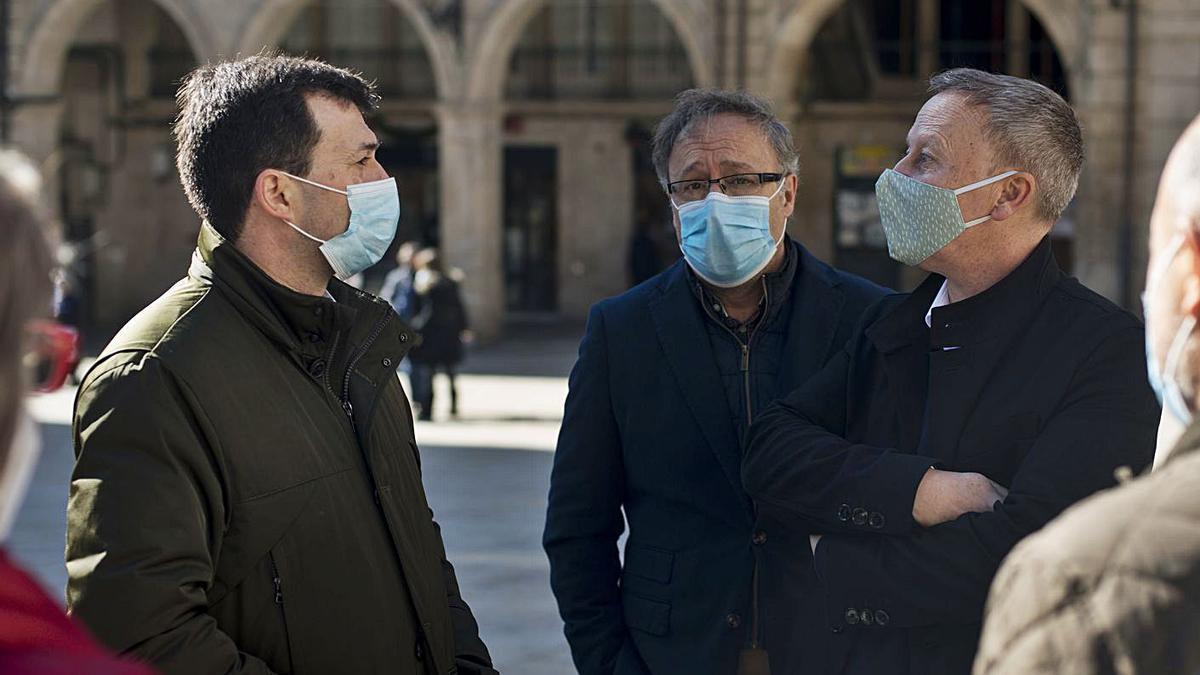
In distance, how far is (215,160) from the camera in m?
3.35

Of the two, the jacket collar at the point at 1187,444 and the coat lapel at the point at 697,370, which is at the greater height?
the jacket collar at the point at 1187,444

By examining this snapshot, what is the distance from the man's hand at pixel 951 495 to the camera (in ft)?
9.87

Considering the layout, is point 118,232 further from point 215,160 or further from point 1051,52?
point 215,160

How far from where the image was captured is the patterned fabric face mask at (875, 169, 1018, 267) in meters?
3.29

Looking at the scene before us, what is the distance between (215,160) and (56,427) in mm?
14803

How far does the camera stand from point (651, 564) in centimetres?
386

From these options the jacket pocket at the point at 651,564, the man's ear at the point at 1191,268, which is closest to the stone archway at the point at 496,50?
the jacket pocket at the point at 651,564

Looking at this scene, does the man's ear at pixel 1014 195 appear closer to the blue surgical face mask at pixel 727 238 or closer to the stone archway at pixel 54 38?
the blue surgical face mask at pixel 727 238

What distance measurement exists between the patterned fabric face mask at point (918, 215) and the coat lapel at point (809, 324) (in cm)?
39

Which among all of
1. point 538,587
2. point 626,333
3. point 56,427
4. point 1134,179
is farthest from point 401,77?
point 626,333

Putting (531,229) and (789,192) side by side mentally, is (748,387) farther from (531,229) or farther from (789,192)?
(531,229)

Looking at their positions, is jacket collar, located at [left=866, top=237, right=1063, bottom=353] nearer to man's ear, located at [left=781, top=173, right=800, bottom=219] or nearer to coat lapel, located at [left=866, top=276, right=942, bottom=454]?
coat lapel, located at [left=866, top=276, right=942, bottom=454]

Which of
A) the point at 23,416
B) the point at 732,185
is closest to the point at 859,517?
the point at 732,185

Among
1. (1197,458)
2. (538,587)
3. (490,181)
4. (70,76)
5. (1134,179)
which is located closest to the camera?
(1197,458)
